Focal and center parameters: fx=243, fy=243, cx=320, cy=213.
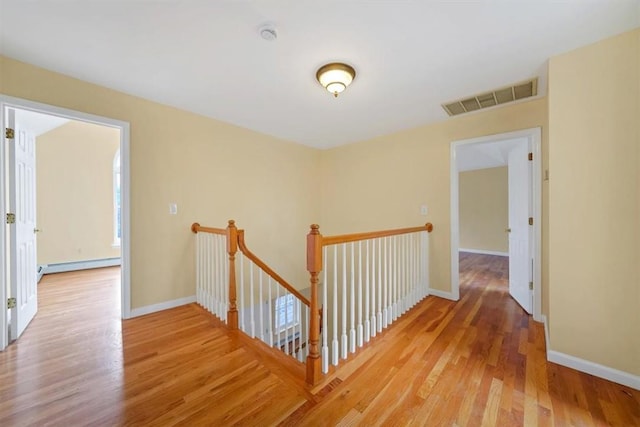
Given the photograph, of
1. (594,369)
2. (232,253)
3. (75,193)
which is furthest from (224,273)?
(75,193)

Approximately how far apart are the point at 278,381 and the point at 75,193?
217 inches

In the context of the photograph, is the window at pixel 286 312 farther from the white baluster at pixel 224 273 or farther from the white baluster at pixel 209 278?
the white baluster at pixel 209 278

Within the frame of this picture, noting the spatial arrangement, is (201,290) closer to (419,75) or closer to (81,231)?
(419,75)

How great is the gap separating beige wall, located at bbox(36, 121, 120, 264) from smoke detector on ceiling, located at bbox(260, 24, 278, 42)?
518 centimetres

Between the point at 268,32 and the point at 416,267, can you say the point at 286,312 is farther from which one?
the point at 268,32

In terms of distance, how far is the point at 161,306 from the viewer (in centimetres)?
274

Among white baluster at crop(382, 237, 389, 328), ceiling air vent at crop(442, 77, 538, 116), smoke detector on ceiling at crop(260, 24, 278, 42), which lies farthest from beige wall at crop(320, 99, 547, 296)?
smoke detector on ceiling at crop(260, 24, 278, 42)

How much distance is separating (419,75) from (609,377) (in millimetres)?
2644

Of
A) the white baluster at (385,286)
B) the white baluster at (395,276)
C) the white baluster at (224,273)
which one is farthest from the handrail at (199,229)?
the white baluster at (395,276)

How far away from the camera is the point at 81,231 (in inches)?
186

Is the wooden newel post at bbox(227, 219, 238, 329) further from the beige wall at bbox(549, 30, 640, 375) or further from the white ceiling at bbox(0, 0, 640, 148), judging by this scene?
the beige wall at bbox(549, 30, 640, 375)

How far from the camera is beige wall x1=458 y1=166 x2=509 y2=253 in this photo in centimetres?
649

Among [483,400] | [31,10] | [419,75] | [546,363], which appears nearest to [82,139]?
[31,10]

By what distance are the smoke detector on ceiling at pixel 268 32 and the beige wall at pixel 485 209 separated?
7.00 metres
